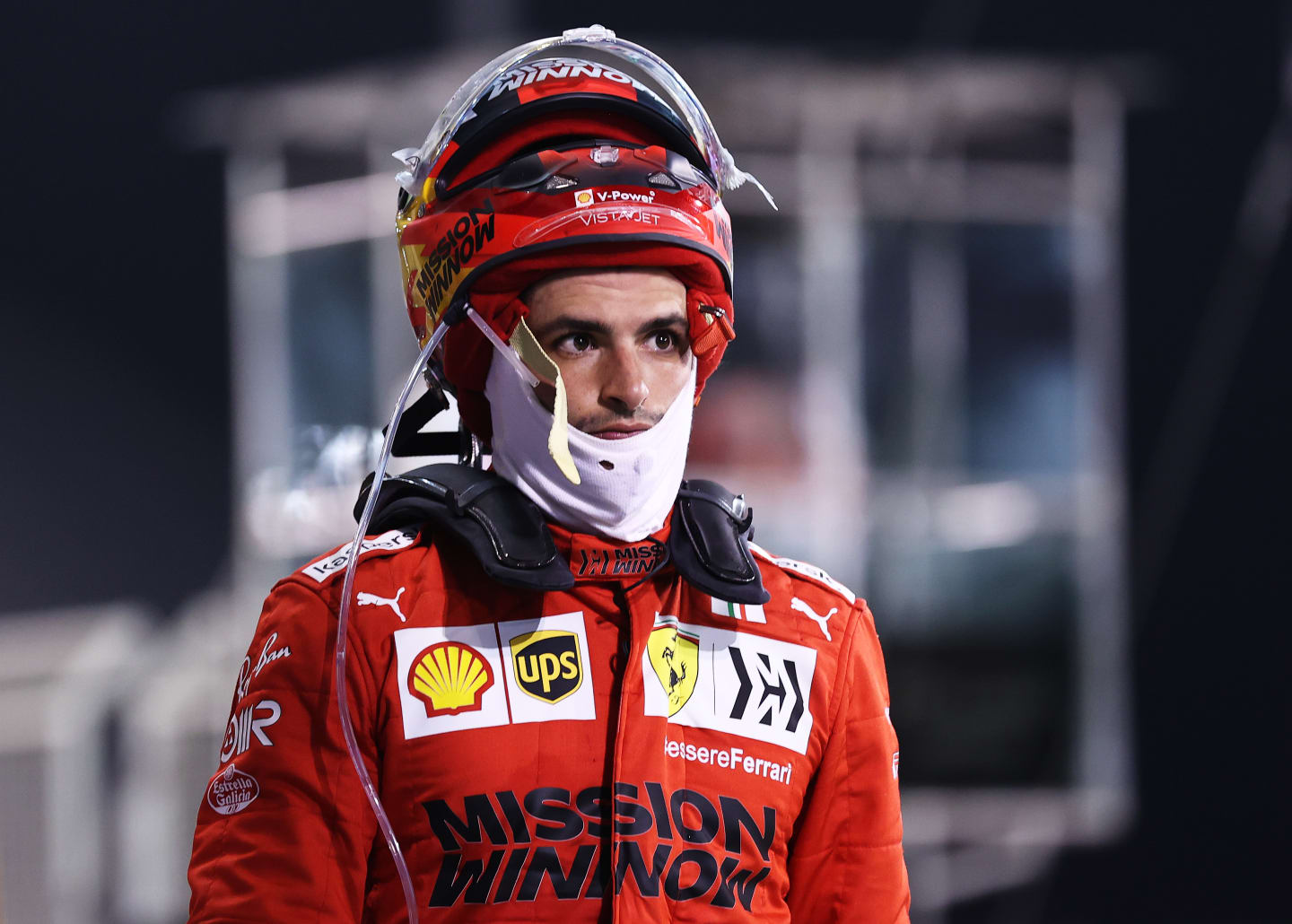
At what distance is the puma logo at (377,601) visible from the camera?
1.57 metres

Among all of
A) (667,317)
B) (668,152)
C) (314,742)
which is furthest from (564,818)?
(668,152)

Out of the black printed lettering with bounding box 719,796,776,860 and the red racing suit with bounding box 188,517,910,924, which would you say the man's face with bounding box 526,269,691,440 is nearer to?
the red racing suit with bounding box 188,517,910,924

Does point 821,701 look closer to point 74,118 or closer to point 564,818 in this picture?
point 564,818

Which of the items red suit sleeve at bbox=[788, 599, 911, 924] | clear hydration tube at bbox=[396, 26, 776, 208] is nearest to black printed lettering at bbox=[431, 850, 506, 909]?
red suit sleeve at bbox=[788, 599, 911, 924]

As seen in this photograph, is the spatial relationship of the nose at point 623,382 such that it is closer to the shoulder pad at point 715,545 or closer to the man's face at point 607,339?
the man's face at point 607,339

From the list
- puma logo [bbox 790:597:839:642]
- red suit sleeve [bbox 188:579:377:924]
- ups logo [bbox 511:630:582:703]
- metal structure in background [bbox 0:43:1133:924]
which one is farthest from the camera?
metal structure in background [bbox 0:43:1133:924]

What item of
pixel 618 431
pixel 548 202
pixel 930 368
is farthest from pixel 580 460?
pixel 930 368

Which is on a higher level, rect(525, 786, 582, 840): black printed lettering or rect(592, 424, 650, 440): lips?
rect(592, 424, 650, 440): lips

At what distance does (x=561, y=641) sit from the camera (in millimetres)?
1608

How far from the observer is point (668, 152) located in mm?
→ 1732

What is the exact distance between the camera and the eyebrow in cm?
162

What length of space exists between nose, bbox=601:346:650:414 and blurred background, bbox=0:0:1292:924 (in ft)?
13.6

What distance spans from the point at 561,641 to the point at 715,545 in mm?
Result: 196

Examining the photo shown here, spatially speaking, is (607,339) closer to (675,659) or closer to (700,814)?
(675,659)
